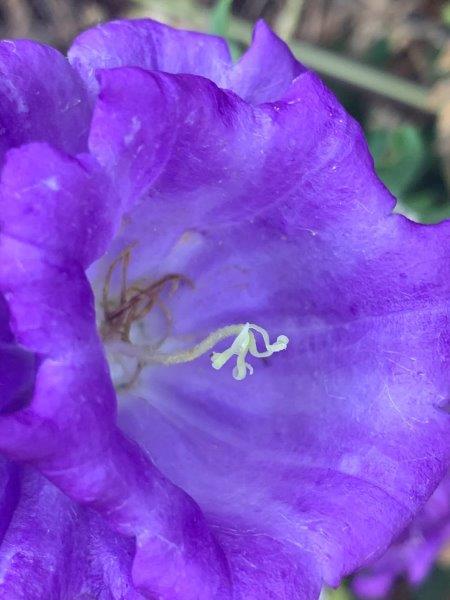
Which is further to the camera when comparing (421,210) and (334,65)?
(334,65)

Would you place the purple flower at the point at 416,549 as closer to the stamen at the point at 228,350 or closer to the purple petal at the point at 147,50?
the stamen at the point at 228,350

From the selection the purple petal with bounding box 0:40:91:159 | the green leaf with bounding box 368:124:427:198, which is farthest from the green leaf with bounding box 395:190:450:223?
the purple petal with bounding box 0:40:91:159

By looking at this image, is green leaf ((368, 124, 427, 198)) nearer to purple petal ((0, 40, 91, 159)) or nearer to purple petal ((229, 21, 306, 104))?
purple petal ((229, 21, 306, 104))

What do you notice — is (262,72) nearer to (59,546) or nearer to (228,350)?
(228,350)

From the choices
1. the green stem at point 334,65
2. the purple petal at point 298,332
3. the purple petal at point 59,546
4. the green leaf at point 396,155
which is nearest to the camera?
the purple petal at point 59,546

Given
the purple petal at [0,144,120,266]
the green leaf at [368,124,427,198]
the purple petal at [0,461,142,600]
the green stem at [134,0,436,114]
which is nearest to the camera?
the purple petal at [0,144,120,266]

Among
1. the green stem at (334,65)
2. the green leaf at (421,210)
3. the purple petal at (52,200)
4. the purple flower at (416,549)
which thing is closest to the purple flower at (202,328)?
the purple petal at (52,200)

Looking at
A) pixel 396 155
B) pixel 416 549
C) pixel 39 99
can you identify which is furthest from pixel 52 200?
pixel 416 549
